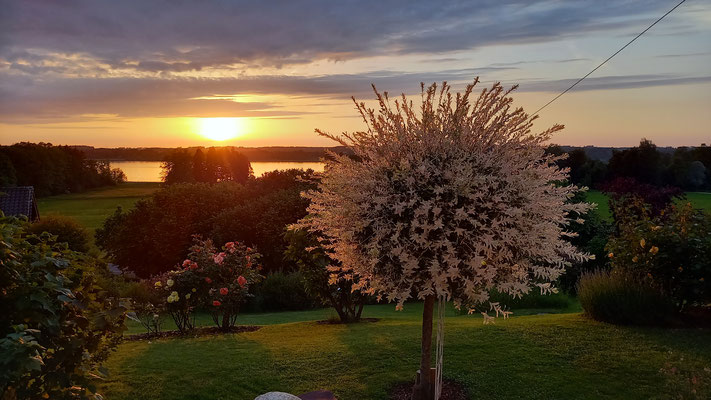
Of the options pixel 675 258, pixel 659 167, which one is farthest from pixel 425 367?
pixel 659 167

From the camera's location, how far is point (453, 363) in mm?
8586

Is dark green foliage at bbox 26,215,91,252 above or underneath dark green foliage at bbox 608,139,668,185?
underneath

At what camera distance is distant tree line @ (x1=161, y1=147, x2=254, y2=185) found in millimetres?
58812

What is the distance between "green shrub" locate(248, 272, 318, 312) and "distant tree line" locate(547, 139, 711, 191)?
23872 mm

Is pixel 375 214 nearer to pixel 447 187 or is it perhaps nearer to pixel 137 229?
pixel 447 187

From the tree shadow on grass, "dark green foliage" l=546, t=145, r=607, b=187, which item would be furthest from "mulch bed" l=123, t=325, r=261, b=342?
"dark green foliage" l=546, t=145, r=607, b=187

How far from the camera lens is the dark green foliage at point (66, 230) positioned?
27078mm

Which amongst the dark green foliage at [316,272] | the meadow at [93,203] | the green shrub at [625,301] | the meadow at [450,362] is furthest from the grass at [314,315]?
the meadow at [93,203]

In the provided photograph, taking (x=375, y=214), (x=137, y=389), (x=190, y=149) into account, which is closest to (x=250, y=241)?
(x=137, y=389)

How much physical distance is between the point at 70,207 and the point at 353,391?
59.2m

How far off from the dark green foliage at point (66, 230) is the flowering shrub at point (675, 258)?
24.1 m

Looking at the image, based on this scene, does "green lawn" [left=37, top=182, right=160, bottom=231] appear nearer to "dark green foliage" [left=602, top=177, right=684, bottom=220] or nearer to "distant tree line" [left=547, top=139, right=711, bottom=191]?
"distant tree line" [left=547, top=139, right=711, bottom=191]

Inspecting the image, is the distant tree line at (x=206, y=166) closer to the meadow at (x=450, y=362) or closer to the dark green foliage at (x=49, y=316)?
the meadow at (x=450, y=362)

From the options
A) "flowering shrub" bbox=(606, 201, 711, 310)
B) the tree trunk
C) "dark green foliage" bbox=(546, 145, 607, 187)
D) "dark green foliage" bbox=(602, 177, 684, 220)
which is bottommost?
the tree trunk
